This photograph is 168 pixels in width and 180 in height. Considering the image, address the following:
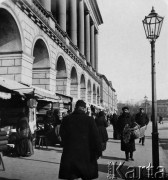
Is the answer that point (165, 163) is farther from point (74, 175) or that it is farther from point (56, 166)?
point (74, 175)

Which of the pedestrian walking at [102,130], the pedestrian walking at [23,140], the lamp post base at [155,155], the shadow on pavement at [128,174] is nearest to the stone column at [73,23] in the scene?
the pedestrian walking at [102,130]

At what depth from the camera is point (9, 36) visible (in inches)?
537

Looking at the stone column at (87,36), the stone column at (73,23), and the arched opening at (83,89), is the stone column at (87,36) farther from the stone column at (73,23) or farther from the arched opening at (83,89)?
the stone column at (73,23)

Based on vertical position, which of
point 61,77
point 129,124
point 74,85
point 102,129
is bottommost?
point 102,129

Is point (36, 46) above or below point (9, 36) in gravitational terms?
above

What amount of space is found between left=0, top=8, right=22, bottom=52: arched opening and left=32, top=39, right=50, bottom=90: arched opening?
12.9 feet

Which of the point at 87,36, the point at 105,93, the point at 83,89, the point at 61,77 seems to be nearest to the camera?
the point at 61,77

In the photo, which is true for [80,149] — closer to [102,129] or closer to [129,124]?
[129,124]

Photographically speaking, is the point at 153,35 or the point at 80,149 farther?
the point at 153,35

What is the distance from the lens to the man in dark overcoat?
4602 millimetres

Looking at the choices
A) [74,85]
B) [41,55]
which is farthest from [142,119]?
[74,85]

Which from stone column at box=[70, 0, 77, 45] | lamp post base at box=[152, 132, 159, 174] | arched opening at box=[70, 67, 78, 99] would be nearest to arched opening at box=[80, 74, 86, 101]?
arched opening at box=[70, 67, 78, 99]

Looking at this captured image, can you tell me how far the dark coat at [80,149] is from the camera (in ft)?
15.1

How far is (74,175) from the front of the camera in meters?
4.65
